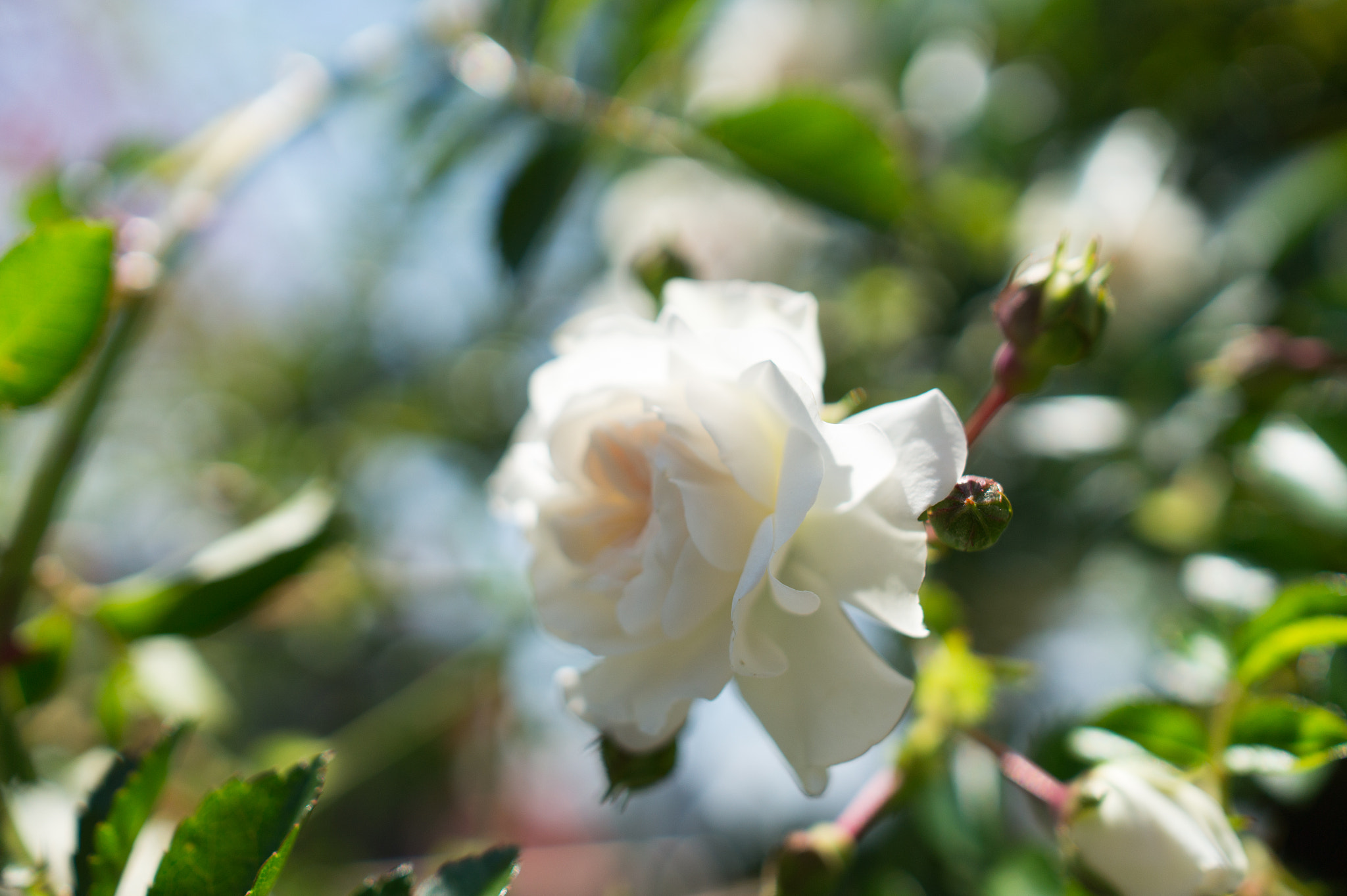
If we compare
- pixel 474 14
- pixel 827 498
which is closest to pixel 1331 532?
pixel 827 498

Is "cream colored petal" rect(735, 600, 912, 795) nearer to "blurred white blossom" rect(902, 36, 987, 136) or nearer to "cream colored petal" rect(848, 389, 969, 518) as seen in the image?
"cream colored petal" rect(848, 389, 969, 518)

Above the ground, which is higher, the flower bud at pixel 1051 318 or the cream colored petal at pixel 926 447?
the flower bud at pixel 1051 318

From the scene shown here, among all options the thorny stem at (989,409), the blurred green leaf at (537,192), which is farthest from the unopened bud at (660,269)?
the thorny stem at (989,409)

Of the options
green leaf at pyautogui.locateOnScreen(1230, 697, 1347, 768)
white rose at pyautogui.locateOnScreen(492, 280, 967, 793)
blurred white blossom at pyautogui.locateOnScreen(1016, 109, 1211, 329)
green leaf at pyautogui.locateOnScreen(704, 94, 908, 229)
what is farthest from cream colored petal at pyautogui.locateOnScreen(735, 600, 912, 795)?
blurred white blossom at pyautogui.locateOnScreen(1016, 109, 1211, 329)

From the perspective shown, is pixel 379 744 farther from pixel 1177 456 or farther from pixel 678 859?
pixel 1177 456

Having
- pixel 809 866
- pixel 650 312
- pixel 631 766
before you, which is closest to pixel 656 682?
pixel 631 766

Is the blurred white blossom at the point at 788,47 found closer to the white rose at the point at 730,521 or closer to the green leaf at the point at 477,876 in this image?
the white rose at the point at 730,521
